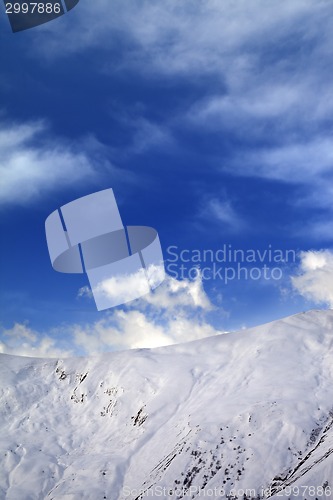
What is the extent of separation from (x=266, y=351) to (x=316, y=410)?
3970 centimetres

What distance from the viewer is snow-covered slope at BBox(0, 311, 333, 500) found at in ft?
324

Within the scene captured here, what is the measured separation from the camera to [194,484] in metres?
100

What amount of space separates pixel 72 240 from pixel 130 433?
8217 centimetres

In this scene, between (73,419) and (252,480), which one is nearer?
(252,480)

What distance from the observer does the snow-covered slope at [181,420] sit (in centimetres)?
9869

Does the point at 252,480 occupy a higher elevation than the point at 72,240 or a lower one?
lower

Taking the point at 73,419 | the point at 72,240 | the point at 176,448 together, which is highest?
the point at 72,240

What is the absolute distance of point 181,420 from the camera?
5113 inches

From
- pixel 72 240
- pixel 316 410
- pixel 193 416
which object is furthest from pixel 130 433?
pixel 72 240

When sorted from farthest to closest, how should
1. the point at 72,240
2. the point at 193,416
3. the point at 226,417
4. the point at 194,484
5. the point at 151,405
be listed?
the point at 151,405 → the point at 193,416 → the point at 226,417 → the point at 194,484 → the point at 72,240

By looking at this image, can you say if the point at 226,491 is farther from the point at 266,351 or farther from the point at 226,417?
the point at 266,351

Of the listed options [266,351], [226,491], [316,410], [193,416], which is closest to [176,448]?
[193,416]

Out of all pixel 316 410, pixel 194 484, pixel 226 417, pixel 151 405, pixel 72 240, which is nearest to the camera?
pixel 72 240

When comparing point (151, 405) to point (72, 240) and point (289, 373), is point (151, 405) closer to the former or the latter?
point (289, 373)
